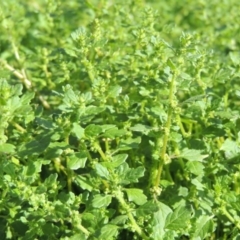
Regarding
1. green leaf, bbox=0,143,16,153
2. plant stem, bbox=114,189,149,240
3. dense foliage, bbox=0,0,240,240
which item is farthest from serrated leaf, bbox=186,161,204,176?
green leaf, bbox=0,143,16,153

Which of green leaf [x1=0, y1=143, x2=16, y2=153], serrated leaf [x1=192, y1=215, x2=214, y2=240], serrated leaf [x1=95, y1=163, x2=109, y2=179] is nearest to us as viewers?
A: serrated leaf [x1=95, y1=163, x2=109, y2=179]

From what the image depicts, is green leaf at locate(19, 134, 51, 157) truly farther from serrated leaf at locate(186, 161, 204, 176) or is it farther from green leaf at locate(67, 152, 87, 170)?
serrated leaf at locate(186, 161, 204, 176)

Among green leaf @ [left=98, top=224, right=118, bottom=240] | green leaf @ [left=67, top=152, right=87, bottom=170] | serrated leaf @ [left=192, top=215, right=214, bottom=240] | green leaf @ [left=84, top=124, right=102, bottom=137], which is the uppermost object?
green leaf @ [left=84, top=124, right=102, bottom=137]

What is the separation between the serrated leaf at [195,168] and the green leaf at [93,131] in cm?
46

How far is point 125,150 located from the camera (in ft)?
8.16

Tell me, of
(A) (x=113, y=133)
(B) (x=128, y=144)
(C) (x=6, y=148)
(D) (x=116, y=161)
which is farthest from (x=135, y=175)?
(C) (x=6, y=148)

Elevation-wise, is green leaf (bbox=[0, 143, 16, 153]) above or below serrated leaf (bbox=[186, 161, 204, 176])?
above

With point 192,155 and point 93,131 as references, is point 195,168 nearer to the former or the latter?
point 192,155

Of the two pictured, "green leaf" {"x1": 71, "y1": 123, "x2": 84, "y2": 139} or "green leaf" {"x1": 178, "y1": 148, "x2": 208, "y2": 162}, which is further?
"green leaf" {"x1": 178, "y1": 148, "x2": 208, "y2": 162}

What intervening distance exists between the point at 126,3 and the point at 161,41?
1399 mm

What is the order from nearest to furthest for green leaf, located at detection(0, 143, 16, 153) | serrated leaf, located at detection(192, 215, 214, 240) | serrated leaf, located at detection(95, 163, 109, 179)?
serrated leaf, located at detection(95, 163, 109, 179) < green leaf, located at detection(0, 143, 16, 153) < serrated leaf, located at detection(192, 215, 214, 240)

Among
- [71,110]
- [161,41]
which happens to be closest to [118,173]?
[71,110]

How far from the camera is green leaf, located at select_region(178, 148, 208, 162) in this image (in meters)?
2.21

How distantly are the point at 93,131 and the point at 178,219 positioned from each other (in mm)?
453
